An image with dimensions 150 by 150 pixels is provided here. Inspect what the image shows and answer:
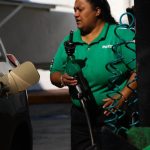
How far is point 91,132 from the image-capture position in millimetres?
4398

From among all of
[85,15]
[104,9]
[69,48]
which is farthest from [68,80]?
[104,9]

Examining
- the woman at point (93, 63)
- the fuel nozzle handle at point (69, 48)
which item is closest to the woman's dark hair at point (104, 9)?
the woman at point (93, 63)

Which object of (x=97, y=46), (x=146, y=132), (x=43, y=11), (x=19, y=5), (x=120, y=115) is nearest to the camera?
(x=146, y=132)

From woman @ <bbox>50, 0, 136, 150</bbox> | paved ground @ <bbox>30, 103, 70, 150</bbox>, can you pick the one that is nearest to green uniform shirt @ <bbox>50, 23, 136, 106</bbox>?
woman @ <bbox>50, 0, 136, 150</bbox>

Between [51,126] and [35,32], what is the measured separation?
34.8 feet

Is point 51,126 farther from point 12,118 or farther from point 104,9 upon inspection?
point 104,9

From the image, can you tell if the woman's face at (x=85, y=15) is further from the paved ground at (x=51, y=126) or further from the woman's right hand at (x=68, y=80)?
the paved ground at (x=51, y=126)

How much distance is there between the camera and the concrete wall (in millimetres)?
22562

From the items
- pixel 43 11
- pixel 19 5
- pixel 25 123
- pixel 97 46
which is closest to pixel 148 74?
pixel 97 46

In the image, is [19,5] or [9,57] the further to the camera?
[19,5]

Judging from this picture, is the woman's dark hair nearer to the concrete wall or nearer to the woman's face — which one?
the woman's face

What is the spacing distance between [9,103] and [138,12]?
2275 millimetres

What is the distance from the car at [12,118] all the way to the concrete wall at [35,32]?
54.6 feet

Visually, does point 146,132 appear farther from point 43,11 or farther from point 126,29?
point 43,11
